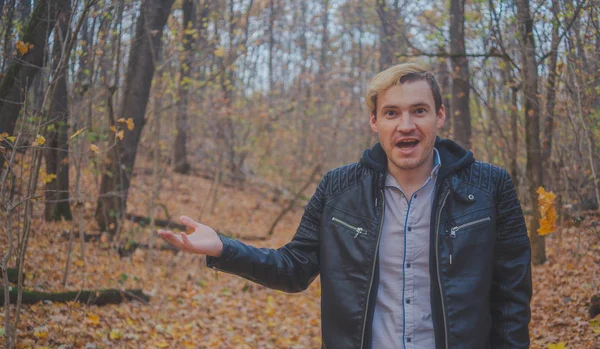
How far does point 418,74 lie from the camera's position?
2.50 m

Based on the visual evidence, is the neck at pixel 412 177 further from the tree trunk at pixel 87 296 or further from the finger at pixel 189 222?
the tree trunk at pixel 87 296

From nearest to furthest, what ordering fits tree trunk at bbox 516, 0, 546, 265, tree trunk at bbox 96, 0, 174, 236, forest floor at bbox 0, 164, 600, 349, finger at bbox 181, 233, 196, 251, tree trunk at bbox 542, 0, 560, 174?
1. finger at bbox 181, 233, 196, 251
2. forest floor at bbox 0, 164, 600, 349
3. tree trunk at bbox 542, 0, 560, 174
4. tree trunk at bbox 516, 0, 546, 265
5. tree trunk at bbox 96, 0, 174, 236

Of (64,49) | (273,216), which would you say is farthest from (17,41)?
(273,216)

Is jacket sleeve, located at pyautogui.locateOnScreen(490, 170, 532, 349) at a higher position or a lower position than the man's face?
lower

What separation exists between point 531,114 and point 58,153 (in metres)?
7.22

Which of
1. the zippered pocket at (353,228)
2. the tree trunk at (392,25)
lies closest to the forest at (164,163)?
the tree trunk at (392,25)

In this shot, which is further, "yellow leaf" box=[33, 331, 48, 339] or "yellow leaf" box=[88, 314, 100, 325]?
"yellow leaf" box=[88, 314, 100, 325]

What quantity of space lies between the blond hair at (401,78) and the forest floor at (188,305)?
10.3 ft

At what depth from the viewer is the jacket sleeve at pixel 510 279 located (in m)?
2.30

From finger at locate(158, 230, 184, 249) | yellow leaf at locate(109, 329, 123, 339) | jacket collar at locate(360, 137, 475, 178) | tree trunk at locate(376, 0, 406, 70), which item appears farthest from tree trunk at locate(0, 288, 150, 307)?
tree trunk at locate(376, 0, 406, 70)

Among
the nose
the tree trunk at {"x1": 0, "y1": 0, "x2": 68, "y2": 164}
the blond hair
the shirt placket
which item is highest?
the tree trunk at {"x1": 0, "y1": 0, "x2": 68, "y2": 164}

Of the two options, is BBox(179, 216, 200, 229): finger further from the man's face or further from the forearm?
the man's face

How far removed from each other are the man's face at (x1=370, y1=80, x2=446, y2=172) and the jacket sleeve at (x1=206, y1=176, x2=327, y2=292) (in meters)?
0.44

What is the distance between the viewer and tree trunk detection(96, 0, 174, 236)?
30.1 ft
